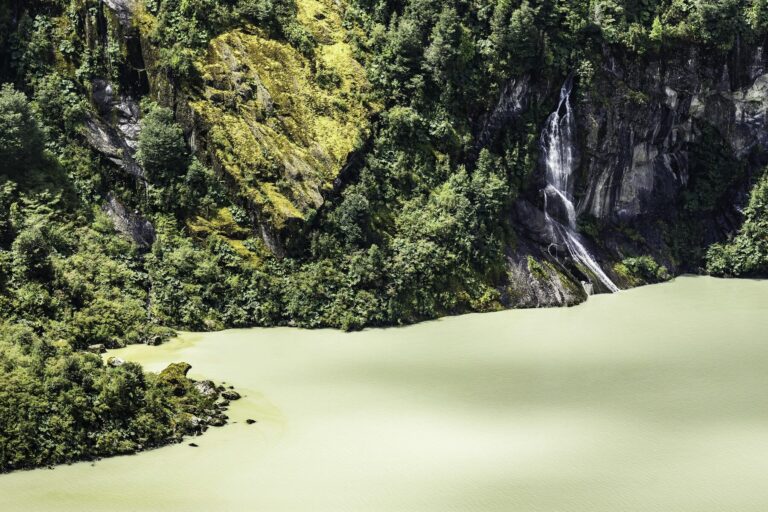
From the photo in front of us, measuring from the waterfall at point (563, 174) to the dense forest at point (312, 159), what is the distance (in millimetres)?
688

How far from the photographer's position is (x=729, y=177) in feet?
169

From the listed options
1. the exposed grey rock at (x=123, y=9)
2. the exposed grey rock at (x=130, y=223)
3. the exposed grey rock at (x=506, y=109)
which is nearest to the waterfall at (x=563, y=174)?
the exposed grey rock at (x=506, y=109)

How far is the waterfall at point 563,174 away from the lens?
46781mm

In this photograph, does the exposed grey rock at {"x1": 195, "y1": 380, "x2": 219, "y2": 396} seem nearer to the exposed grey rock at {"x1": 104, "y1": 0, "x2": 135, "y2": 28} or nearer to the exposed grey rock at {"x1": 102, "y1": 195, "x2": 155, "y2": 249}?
the exposed grey rock at {"x1": 102, "y1": 195, "x2": 155, "y2": 249}

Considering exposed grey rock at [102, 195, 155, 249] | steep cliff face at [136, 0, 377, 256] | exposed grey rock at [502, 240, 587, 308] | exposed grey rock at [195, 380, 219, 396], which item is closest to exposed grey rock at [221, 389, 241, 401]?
exposed grey rock at [195, 380, 219, 396]

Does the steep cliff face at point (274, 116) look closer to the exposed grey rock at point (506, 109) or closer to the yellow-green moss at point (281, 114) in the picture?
the yellow-green moss at point (281, 114)

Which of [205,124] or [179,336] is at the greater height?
[205,124]

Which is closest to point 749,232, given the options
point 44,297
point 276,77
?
point 276,77

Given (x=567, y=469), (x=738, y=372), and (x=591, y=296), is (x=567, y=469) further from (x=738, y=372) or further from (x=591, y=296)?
(x=591, y=296)

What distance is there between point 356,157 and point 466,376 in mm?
14722

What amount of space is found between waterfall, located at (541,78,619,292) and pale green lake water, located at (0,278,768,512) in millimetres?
6387

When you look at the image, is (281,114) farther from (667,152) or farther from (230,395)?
(667,152)

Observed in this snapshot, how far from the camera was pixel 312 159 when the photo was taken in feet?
140

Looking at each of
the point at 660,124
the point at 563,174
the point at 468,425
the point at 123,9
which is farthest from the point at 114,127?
the point at 660,124
